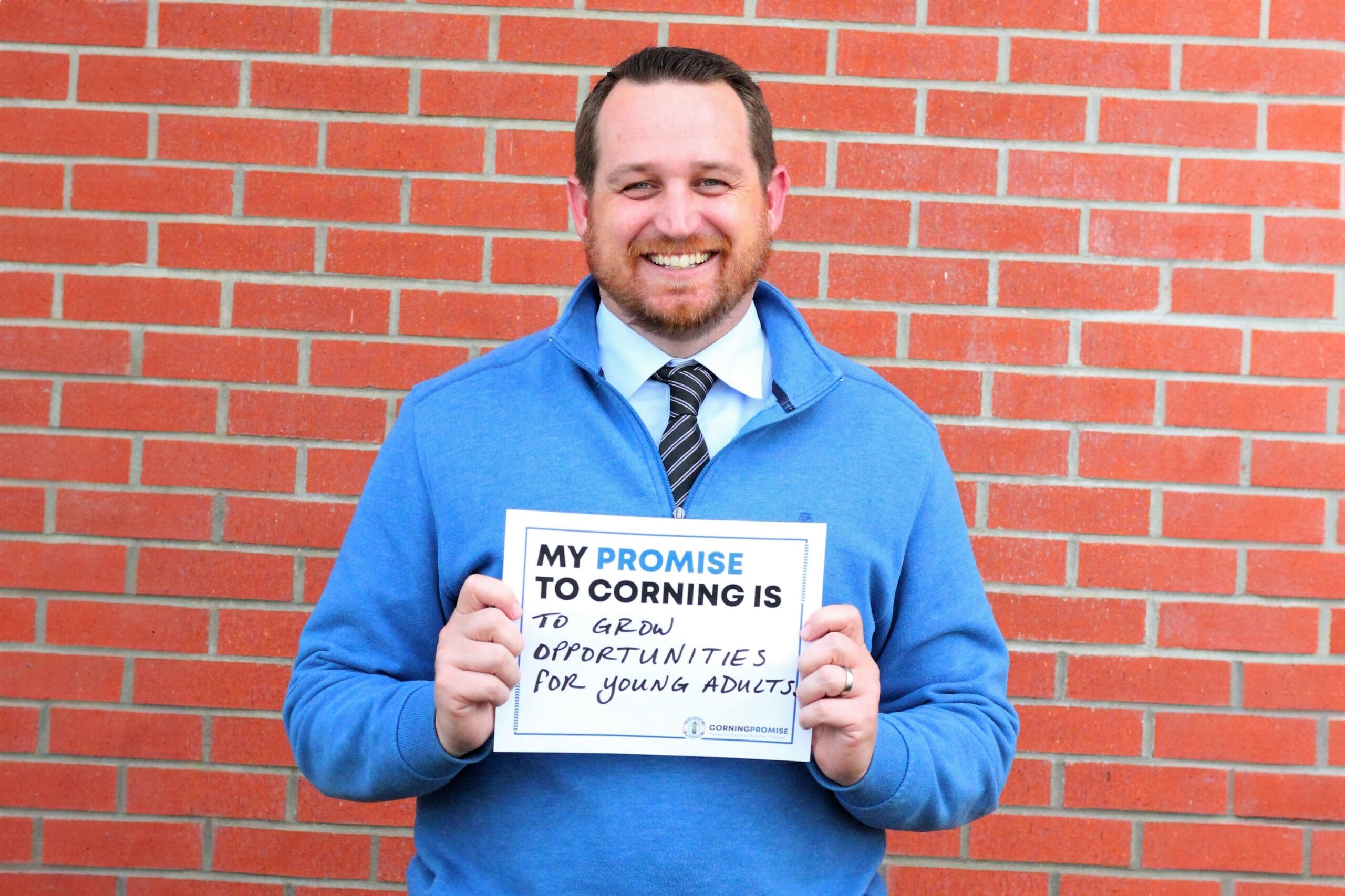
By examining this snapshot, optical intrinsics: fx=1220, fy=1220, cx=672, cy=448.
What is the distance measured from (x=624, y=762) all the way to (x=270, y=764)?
4.29 feet

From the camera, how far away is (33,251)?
102 inches

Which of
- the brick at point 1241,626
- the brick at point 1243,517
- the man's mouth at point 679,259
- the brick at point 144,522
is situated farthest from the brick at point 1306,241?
the brick at point 144,522

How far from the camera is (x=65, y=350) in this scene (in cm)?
259

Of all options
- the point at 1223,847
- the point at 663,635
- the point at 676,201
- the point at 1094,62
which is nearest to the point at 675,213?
the point at 676,201

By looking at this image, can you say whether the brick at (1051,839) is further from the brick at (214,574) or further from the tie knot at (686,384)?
the brick at (214,574)

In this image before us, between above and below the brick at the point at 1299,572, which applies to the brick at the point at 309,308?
above

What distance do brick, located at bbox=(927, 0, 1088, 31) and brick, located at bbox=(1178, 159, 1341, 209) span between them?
1.27ft

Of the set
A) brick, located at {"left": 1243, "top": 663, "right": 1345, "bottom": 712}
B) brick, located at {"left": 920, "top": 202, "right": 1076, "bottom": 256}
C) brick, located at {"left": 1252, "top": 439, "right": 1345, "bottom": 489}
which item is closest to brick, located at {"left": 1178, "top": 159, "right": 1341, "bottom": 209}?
brick, located at {"left": 920, "top": 202, "right": 1076, "bottom": 256}

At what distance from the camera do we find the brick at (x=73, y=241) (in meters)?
2.59

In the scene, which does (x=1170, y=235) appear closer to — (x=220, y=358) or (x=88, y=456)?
(x=220, y=358)

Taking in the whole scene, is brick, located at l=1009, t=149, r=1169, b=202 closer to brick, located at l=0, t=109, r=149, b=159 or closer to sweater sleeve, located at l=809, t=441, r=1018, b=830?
sweater sleeve, located at l=809, t=441, r=1018, b=830

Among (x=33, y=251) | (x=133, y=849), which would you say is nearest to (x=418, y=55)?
(x=33, y=251)

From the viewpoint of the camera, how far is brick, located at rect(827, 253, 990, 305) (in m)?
2.57

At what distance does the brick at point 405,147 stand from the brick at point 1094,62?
108 centimetres
